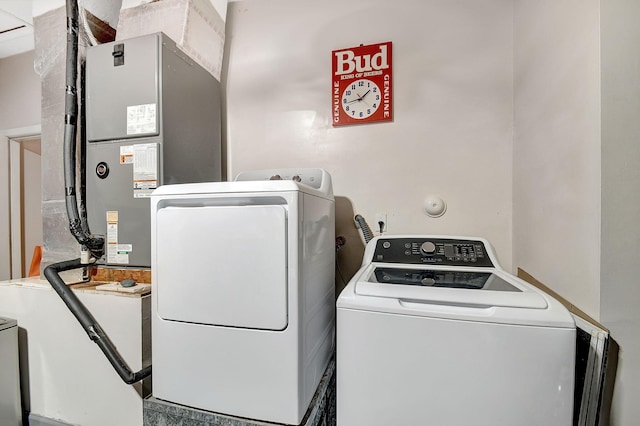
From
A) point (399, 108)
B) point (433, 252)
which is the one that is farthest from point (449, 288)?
point (399, 108)

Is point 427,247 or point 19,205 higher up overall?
point 19,205

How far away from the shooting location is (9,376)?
1393mm

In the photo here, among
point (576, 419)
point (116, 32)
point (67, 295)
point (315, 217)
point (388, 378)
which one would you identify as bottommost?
point (576, 419)

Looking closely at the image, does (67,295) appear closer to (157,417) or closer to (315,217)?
(157,417)

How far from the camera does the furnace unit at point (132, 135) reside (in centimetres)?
142

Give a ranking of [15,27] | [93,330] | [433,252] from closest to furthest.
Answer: [93,330]
[433,252]
[15,27]

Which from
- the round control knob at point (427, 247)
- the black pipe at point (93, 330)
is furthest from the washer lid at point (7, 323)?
the round control knob at point (427, 247)

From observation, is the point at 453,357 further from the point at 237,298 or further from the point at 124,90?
the point at 124,90

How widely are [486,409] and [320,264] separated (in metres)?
0.71

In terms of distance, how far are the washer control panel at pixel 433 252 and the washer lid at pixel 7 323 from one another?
1.92 meters

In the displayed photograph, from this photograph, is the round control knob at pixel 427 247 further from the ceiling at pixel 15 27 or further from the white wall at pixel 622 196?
the ceiling at pixel 15 27

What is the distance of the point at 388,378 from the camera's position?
0.85 m

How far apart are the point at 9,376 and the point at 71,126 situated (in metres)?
1.34

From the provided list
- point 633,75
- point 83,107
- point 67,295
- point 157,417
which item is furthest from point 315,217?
point 83,107
